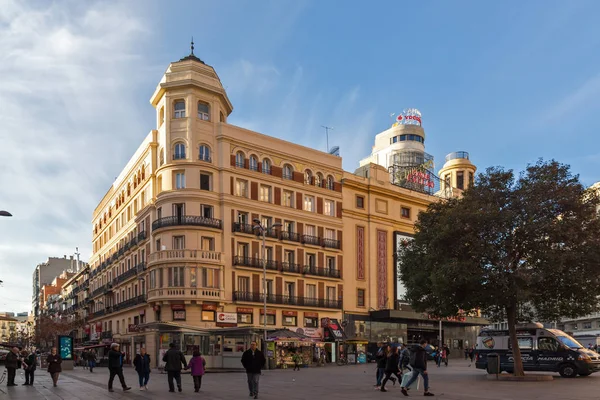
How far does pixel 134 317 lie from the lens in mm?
58188

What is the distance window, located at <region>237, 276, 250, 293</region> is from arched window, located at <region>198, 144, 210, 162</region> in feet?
34.3

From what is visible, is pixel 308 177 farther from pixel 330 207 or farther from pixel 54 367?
pixel 54 367

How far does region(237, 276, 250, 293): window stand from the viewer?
5238cm

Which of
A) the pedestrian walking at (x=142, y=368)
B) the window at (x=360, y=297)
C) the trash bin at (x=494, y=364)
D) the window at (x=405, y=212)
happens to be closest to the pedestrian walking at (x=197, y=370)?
the pedestrian walking at (x=142, y=368)

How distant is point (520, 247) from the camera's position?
26.2 metres

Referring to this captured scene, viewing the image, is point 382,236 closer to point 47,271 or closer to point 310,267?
point 310,267

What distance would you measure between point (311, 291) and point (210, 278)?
11530 mm

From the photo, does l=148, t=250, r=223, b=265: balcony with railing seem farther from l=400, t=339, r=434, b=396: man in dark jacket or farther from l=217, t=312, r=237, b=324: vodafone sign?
l=400, t=339, r=434, b=396: man in dark jacket

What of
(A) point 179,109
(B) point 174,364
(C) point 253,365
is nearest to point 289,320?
(A) point 179,109

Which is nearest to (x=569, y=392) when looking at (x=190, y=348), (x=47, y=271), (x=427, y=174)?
(x=190, y=348)

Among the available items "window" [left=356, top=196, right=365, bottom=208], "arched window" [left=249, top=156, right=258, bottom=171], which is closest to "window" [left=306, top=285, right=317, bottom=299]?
"window" [left=356, top=196, right=365, bottom=208]

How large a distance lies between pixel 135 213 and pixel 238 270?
14.5 metres

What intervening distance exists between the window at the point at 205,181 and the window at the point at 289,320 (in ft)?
44.7

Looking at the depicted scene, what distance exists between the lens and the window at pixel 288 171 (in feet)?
188
